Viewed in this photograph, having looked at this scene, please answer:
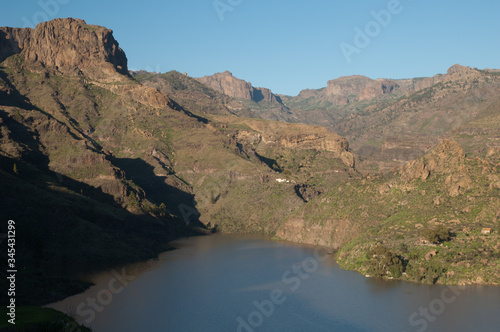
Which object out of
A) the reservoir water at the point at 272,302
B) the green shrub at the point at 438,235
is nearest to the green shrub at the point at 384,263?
the reservoir water at the point at 272,302

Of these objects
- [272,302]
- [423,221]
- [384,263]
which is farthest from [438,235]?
[272,302]

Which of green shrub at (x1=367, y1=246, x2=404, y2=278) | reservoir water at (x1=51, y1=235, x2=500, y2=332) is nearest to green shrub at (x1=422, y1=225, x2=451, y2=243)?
green shrub at (x1=367, y1=246, x2=404, y2=278)

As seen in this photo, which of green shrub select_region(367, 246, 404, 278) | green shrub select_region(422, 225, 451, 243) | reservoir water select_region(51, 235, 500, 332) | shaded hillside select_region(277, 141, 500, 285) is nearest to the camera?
reservoir water select_region(51, 235, 500, 332)

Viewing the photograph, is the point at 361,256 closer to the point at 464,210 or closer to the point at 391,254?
the point at 391,254

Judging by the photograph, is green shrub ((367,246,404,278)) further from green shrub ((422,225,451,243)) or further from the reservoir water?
green shrub ((422,225,451,243))

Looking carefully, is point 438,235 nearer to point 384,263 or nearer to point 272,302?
point 384,263

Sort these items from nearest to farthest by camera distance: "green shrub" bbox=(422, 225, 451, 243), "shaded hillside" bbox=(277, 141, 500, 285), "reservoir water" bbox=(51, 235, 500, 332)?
"reservoir water" bbox=(51, 235, 500, 332) → "shaded hillside" bbox=(277, 141, 500, 285) → "green shrub" bbox=(422, 225, 451, 243)

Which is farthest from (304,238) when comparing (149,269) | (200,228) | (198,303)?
(198,303)

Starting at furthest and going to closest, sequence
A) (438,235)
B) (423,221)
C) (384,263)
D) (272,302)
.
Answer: (423,221), (384,263), (438,235), (272,302)
